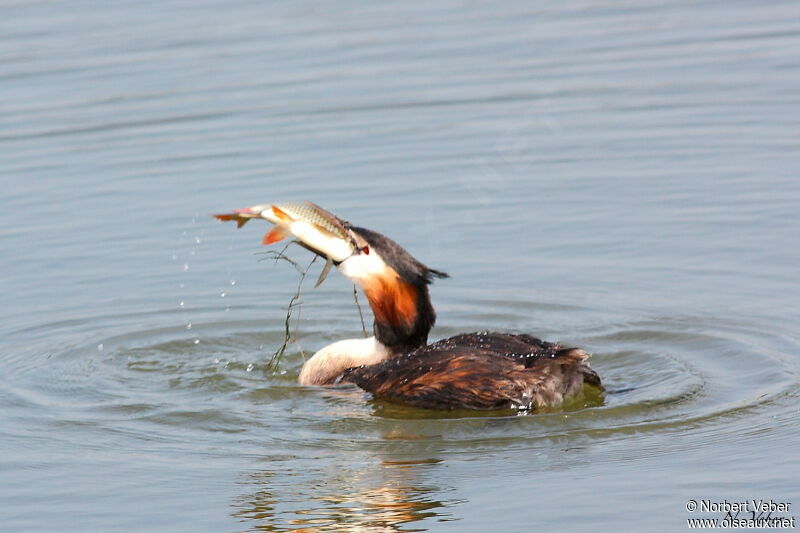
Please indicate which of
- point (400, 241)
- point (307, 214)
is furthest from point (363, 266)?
point (400, 241)

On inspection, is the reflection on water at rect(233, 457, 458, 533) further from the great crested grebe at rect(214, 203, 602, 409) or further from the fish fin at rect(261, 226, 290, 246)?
the fish fin at rect(261, 226, 290, 246)

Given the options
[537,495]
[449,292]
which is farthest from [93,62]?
[537,495]

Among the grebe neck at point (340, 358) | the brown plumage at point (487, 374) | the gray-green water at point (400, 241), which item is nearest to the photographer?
the gray-green water at point (400, 241)

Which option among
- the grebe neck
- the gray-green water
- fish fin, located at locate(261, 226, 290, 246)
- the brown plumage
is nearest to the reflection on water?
the gray-green water

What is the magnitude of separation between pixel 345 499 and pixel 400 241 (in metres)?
4.48

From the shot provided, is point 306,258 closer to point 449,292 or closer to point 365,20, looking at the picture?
point 449,292

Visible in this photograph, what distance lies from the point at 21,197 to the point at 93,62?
4475 millimetres

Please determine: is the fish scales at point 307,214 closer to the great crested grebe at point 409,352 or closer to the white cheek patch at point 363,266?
the great crested grebe at point 409,352

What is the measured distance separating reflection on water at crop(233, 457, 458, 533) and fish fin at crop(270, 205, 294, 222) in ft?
4.51

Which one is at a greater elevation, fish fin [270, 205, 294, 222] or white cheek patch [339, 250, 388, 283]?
fish fin [270, 205, 294, 222]

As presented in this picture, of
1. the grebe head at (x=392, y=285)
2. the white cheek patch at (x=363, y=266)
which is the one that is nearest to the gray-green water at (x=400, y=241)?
the grebe head at (x=392, y=285)

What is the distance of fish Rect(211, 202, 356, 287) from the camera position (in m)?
7.72

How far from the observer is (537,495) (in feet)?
21.0

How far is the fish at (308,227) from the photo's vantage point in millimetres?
7719
